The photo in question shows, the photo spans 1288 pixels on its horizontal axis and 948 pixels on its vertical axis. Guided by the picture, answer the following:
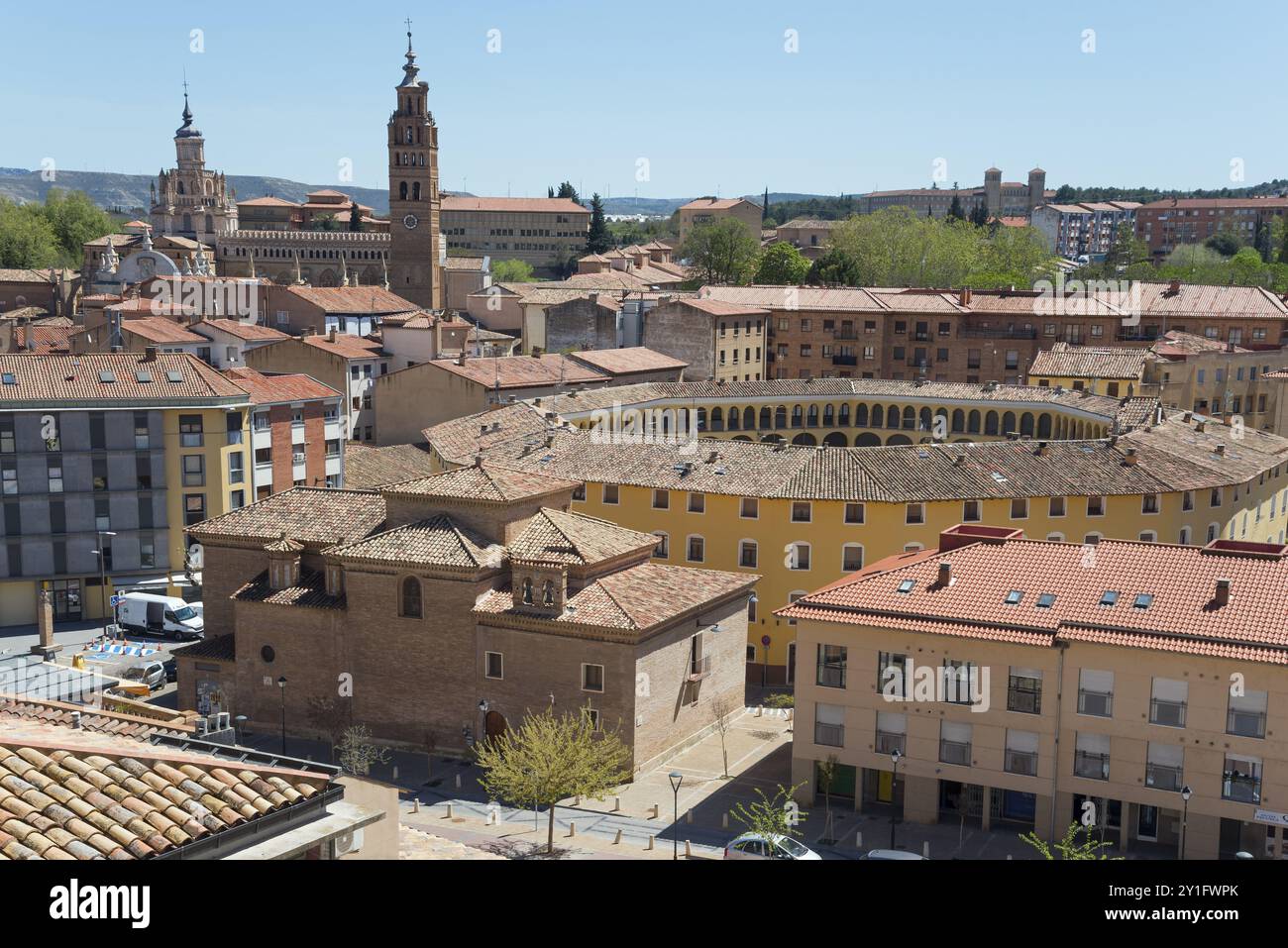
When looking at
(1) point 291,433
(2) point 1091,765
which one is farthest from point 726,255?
(2) point 1091,765

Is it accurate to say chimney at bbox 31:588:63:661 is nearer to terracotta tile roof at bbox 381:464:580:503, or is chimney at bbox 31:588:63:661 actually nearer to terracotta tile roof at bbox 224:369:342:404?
terracotta tile roof at bbox 224:369:342:404

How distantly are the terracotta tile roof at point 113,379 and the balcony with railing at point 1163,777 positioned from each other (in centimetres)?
4362

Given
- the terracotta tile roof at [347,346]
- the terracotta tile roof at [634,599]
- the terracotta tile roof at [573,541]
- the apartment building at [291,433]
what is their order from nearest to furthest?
the terracotta tile roof at [634,599] < the terracotta tile roof at [573,541] < the apartment building at [291,433] < the terracotta tile roof at [347,346]

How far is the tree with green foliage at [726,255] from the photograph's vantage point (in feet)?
485

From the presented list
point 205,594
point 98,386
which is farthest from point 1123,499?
point 98,386

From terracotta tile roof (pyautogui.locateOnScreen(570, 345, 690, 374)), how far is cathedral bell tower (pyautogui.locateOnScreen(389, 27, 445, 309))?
144 ft

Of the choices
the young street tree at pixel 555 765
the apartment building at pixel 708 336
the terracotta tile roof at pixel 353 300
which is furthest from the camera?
the terracotta tile roof at pixel 353 300

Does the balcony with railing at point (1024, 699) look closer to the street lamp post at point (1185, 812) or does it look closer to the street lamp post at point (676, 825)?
the street lamp post at point (1185, 812)

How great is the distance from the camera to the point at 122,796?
1423 cm

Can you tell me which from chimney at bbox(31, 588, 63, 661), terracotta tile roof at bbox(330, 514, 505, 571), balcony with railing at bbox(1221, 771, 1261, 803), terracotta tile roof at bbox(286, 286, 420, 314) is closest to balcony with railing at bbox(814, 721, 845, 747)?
balcony with railing at bbox(1221, 771, 1261, 803)

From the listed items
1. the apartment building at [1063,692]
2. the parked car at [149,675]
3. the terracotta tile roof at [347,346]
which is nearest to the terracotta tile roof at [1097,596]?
the apartment building at [1063,692]
